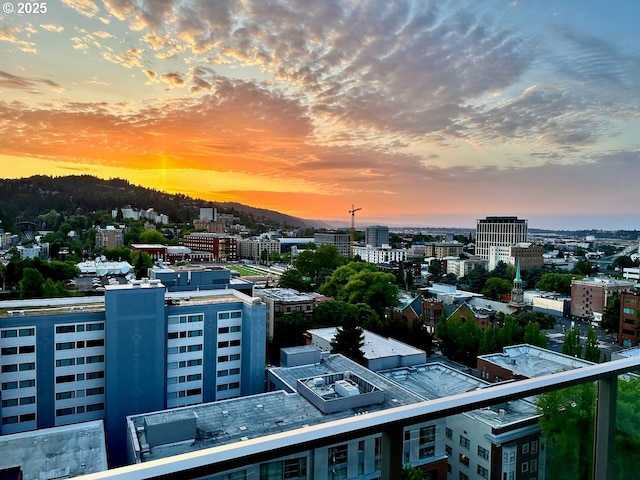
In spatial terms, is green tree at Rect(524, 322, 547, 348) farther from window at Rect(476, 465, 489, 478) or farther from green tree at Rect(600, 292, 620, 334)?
window at Rect(476, 465, 489, 478)

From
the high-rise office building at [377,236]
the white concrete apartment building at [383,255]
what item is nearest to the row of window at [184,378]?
the white concrete apartment building at [383,255]

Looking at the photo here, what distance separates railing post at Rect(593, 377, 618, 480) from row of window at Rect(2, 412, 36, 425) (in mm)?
7691

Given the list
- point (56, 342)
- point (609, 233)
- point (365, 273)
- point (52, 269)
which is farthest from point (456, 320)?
point (609, 233)

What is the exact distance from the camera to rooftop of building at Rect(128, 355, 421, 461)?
460 centimetres

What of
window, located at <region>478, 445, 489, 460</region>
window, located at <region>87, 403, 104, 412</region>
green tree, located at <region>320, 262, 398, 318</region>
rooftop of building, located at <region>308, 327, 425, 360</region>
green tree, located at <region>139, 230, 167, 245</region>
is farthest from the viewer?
green tree, located at <region>139, 230, 167, 245</region>

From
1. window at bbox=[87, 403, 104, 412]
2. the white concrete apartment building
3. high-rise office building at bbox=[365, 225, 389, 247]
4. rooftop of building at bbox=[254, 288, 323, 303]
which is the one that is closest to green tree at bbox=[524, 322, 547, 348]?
rooftop of building at bbox=[254, 288, 323, 303]

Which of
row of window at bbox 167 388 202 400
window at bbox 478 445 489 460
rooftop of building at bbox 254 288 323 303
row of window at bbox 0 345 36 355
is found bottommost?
row of window at bbox 167 388 202 400

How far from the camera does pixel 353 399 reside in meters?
5.55

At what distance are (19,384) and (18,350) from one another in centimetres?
48

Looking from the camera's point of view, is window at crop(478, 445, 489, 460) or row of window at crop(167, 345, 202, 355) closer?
window at crop(478, 445, 489, 460)

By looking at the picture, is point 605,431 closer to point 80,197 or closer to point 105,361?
point 105,361

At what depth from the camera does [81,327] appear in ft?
22.6

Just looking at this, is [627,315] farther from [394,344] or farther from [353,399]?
[353,399]

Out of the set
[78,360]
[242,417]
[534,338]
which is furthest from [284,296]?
[242,417]
